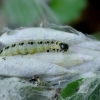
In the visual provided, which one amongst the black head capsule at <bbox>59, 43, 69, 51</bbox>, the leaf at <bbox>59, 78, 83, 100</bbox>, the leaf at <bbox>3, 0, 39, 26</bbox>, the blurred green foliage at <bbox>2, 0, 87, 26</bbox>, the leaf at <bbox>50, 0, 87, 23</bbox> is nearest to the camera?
the leaf at <bbox>59, 78, 83, 100</bbox>

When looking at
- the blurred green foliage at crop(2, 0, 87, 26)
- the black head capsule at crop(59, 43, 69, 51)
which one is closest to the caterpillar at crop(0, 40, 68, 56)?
the black head capsule at crop(59, 43, 69, 51)

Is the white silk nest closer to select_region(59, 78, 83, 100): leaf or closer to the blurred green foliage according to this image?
select_region(59, 78, 83, 100): leaf

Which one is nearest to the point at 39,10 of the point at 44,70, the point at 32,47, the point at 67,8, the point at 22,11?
the point at 22,11

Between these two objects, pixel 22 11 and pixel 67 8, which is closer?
pixel 22 11

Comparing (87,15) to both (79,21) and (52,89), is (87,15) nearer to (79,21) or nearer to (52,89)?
(79,21)

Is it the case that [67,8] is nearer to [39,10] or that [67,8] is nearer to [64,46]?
[39,10]
